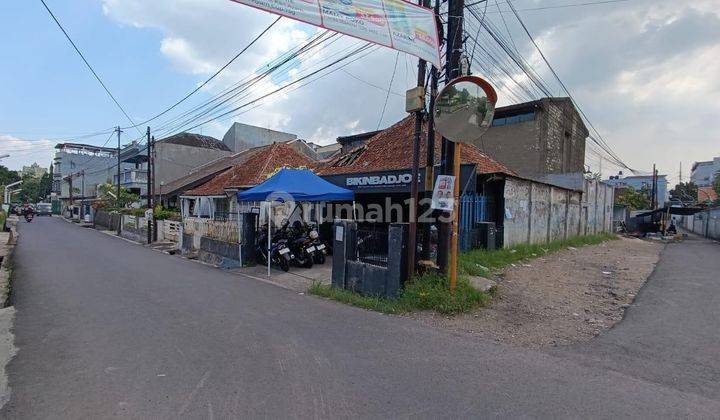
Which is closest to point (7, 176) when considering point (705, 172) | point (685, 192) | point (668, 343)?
point (668, 343)

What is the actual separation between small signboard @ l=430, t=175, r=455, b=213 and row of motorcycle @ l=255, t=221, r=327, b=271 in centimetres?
535

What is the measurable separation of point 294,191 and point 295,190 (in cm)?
6

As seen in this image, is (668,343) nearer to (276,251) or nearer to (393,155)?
(276,251)

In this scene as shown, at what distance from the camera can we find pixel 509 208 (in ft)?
43.0

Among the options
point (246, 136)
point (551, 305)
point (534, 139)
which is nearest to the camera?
point (551, 305)

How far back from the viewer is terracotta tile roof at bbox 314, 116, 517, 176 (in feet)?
45.6

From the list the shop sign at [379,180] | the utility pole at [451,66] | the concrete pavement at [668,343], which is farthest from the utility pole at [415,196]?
A: the shop sign at [379,180]

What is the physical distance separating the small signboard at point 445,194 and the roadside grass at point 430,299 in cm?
122

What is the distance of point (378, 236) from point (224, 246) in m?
6.54

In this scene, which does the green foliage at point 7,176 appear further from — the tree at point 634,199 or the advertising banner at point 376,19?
the tree at point 634,199

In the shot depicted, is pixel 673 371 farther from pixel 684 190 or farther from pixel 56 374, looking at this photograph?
pixel 684 190

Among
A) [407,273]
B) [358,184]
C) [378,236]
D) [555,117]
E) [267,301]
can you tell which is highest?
[555,117]

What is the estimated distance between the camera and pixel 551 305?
23.4 feet

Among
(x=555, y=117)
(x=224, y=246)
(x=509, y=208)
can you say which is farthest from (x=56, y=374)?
(x=555, y=117)
